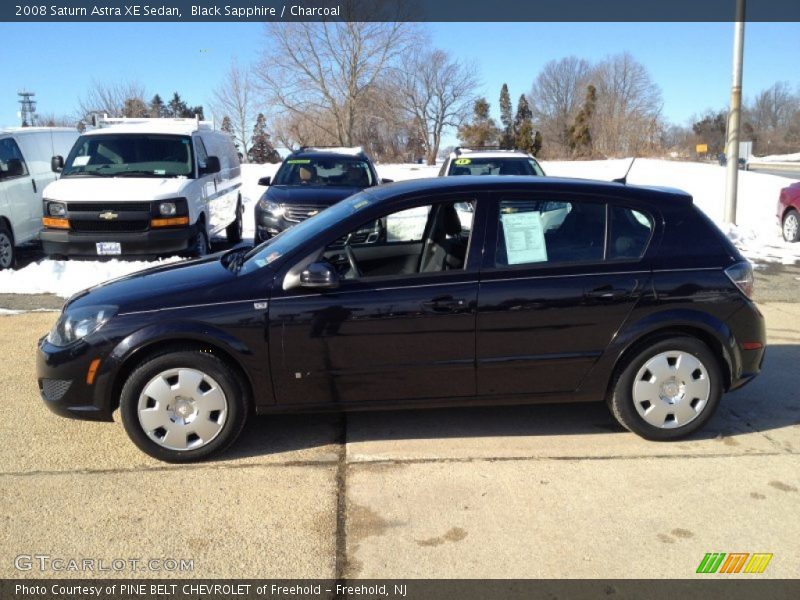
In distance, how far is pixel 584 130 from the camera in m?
52.3

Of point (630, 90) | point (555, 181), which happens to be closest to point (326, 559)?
point (555, 181)

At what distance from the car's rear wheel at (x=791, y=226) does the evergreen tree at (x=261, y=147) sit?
4679 centimetres

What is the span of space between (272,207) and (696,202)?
41.9 feet

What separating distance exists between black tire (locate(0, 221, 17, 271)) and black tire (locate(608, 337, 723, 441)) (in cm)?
910

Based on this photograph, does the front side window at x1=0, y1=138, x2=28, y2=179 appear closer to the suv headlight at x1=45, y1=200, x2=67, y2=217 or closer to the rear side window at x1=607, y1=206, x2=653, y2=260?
the suv headlight at x1=45, y1=200, x2=67, y2=217

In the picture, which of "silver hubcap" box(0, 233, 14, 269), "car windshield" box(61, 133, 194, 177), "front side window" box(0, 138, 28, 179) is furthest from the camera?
"front side window" box(0, 138, 28, 179)

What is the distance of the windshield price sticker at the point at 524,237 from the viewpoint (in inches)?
163

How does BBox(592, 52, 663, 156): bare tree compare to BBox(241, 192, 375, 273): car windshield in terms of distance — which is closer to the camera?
BBox(241, 192, 375, 273): car windshield

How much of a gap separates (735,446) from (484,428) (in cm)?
154

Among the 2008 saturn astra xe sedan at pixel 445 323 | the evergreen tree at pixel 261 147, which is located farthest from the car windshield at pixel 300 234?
the evergreen tree at pixel 261 147

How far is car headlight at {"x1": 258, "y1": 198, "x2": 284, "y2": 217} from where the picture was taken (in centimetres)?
983

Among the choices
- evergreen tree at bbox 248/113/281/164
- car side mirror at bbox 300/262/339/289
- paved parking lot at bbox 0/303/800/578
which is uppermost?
evergreen tree at bbox 248/113/281/164

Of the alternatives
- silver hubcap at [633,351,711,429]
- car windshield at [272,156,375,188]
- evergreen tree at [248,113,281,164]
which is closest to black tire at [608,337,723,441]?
silver hubcap at [633,351,711,429]

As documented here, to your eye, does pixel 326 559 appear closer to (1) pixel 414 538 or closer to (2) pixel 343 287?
(1) pixel 414 538
